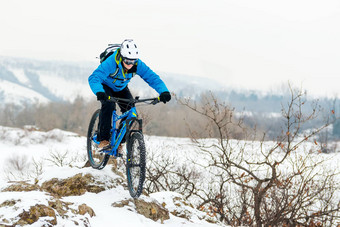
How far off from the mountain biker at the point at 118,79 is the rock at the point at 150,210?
1.33 m

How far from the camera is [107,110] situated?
5727mm

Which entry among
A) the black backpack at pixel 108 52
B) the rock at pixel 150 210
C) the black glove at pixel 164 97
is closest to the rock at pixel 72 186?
the rock at pixel 150 210

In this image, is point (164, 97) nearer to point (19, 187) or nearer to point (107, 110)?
point (107, 110)

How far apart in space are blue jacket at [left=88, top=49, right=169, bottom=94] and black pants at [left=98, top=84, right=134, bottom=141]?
0.14 metres

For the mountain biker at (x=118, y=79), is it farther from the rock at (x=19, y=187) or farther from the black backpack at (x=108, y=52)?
the rock at (x=19, y=187)

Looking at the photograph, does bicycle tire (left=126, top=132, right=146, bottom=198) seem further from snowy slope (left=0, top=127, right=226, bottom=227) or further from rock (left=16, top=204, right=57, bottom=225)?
rock (left=16, top=204, right=57, bottom=225)

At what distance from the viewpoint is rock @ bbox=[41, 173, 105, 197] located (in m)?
5.59

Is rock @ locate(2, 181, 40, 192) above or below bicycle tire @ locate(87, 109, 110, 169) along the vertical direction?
below

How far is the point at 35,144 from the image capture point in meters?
60.8

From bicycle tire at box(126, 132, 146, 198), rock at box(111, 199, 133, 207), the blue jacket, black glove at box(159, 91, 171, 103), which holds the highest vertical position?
the blue jacket

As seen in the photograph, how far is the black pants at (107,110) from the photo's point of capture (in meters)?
5.72

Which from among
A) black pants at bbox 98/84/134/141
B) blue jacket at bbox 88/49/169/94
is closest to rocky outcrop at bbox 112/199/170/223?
black pants at bbox 98/84/134/141

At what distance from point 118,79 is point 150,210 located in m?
2.45

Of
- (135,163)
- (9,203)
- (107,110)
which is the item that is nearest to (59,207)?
(9,203)
